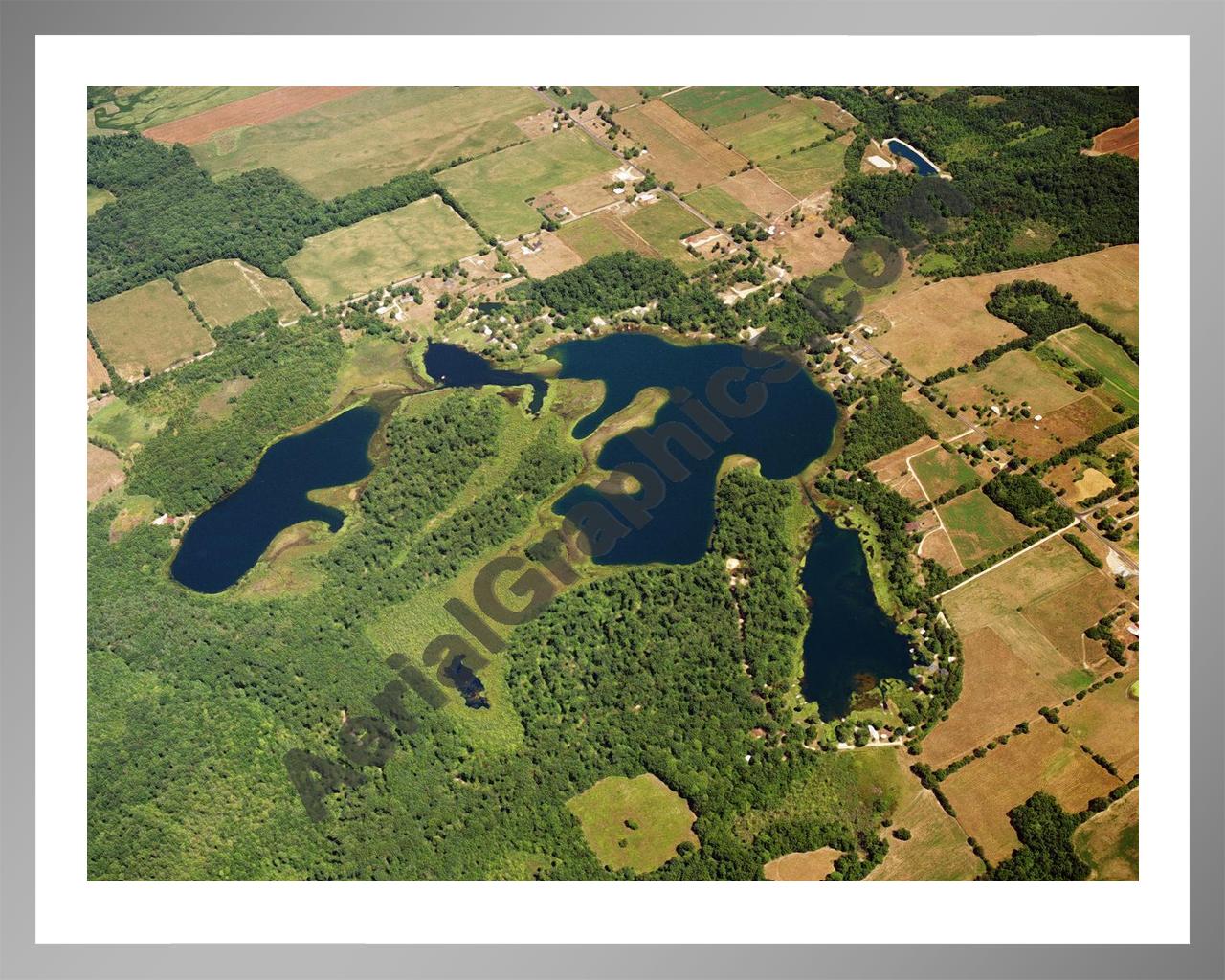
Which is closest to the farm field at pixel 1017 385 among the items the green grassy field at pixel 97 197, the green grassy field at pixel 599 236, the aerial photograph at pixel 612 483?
the aerial photograph at pixel 612 483

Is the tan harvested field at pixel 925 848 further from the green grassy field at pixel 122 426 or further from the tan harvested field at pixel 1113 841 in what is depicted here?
Answer: the green grassy field at pixel 122 426

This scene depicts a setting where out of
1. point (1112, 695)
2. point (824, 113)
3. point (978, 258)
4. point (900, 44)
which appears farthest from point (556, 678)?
point (824, 113)

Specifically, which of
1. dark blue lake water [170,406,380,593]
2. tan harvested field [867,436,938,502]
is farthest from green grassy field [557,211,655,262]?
tan harvested field [867,436,938,502]

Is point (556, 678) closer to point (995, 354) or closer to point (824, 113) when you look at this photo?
point (995, 354)

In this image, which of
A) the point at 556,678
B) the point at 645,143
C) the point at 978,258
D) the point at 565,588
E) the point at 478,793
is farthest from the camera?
the point at 645,143

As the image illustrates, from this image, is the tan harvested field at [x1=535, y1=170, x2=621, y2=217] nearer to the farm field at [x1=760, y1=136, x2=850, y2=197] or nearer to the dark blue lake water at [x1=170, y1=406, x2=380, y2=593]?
the farm field at [x1=760, y1=136, x2=850, y2=197]

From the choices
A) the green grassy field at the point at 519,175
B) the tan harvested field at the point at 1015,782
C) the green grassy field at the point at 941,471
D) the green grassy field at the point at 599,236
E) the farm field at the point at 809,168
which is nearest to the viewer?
the tan harvested field at the point at 1015,782

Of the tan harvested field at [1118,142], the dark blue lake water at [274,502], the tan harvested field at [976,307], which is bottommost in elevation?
the dark blue lake water at [274,502]
